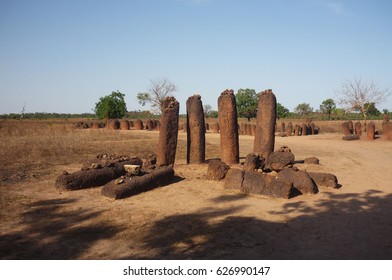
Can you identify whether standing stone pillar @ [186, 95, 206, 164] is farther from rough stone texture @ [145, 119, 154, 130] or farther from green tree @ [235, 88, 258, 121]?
green tree @ [235, 88, 258, 121]

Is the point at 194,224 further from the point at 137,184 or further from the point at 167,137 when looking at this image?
the point at 167,137

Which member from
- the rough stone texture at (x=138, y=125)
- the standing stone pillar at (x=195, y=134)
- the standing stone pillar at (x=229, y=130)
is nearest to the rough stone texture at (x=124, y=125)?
the rough stone texture at (x=138, y=125)

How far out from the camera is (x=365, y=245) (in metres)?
4.40

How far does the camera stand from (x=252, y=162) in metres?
8.52

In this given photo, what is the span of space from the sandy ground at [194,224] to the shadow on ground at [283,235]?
1 cm

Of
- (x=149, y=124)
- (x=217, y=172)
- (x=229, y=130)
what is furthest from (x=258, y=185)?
(x=149, y=124)

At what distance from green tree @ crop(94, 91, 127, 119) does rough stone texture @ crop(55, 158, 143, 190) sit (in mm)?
40915

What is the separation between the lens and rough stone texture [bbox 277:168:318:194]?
7.21m

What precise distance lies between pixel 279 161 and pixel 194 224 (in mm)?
4490

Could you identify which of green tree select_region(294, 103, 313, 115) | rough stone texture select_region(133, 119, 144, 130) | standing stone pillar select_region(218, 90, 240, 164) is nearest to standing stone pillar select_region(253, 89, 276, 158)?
standing stone pillar select_region(218, 90, 240, 164)

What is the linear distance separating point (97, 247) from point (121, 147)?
1202cm

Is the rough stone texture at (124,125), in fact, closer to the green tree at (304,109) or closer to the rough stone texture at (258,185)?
the rough stone texture at (258,185)

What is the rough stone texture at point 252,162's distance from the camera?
334 inches

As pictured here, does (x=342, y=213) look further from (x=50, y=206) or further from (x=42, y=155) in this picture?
(x=42, y=155)
